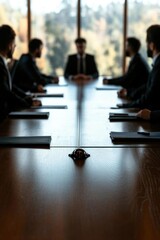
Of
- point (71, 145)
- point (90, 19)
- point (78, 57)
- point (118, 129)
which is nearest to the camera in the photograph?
point (71, 145)

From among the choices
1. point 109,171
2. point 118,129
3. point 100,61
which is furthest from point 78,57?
point 109,171

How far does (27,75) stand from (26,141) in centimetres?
348

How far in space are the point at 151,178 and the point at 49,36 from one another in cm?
752

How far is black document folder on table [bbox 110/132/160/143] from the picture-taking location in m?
2.21

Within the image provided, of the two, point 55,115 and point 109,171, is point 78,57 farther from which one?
point 109,171

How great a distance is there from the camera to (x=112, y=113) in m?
3.03

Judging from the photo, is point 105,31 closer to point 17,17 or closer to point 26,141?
point 17,17

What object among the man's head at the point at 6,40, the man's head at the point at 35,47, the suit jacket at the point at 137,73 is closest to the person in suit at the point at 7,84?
the man's head at the point at 6,40

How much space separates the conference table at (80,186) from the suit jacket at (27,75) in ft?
9.24

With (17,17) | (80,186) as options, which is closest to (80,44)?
(17,17)

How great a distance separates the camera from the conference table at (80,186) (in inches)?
47.6

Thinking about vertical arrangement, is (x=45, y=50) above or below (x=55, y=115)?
above

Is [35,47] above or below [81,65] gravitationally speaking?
below

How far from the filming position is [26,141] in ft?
7.07
